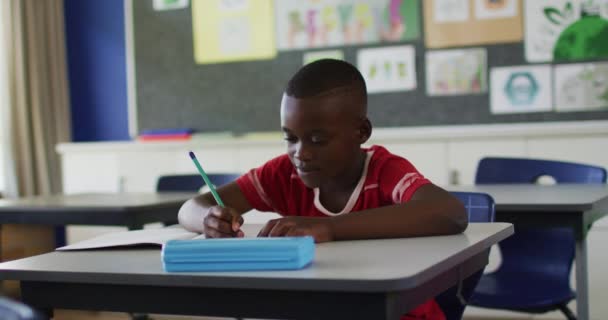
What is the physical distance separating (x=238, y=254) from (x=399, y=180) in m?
0.58

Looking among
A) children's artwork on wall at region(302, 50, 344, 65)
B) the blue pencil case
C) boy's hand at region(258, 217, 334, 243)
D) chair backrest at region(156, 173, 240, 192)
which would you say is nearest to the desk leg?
boy's hand at region(258, 217, 334, 243)

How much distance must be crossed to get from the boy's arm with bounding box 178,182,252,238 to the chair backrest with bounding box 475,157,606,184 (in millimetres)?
1283

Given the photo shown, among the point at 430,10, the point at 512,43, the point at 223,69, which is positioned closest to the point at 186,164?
the point at 223,69

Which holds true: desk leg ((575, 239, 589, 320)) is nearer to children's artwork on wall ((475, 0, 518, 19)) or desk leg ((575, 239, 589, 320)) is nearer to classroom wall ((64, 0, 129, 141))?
children's artwork on wall ((475, 0, 518, 19))

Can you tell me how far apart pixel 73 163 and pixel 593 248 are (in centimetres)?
272

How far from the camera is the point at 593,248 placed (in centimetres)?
344

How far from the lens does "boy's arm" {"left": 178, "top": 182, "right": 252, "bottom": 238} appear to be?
1466mm

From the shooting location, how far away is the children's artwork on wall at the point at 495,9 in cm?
391

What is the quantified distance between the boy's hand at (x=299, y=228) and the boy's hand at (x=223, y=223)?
11cm

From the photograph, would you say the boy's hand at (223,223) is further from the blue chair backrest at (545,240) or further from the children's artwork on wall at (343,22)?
the children's artwork on wall at (343,22)

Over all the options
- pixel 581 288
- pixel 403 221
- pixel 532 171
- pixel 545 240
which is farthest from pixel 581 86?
pixel 403 221

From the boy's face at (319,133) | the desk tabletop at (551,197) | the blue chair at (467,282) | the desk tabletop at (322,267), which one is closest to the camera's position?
the desk tabletop at (322,267)

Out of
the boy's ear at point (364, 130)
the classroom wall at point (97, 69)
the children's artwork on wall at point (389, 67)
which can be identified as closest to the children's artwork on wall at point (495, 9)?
the children's artwork on wall at point (389, 67)

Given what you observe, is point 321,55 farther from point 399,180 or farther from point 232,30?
point 399,180
